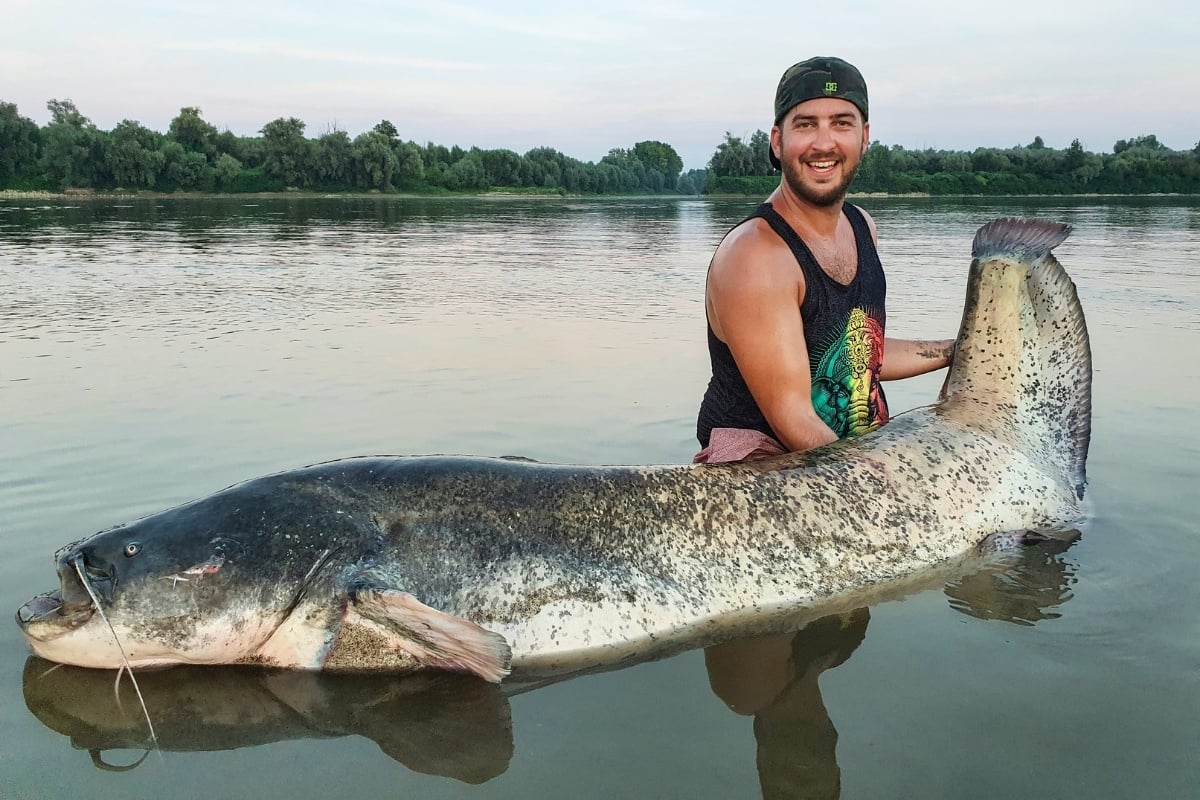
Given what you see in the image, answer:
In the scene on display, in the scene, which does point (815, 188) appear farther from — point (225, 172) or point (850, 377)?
point (225, 172)

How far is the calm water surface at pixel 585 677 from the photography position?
9.01 ft

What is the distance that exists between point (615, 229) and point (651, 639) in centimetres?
3159

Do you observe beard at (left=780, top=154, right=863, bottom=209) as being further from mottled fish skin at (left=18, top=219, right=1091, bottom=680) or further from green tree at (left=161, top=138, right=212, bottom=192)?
green tree at (left=161, top=138, right=212, bottom=192)

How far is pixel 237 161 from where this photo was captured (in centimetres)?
9462

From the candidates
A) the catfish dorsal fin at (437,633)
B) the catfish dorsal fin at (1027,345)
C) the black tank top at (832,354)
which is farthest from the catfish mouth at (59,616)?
the catfish dorsal fin at (1027,345)

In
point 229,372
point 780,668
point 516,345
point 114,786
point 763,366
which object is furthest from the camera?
point 516,345

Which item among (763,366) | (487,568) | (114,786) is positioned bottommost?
(114,786)

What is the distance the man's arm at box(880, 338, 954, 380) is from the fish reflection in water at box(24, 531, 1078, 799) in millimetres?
1972

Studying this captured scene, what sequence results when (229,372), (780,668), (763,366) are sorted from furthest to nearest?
(229,372)
(763,366)
(780,668)

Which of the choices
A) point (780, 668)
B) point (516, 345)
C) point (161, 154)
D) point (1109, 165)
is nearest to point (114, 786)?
point (780, 668)

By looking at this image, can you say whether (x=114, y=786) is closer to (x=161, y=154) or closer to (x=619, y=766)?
(x=619, y=766)

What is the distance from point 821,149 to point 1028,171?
3926 inches

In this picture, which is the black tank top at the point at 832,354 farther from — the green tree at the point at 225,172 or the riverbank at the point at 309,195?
the green tree at the point at 225,172

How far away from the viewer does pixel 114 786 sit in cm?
271
